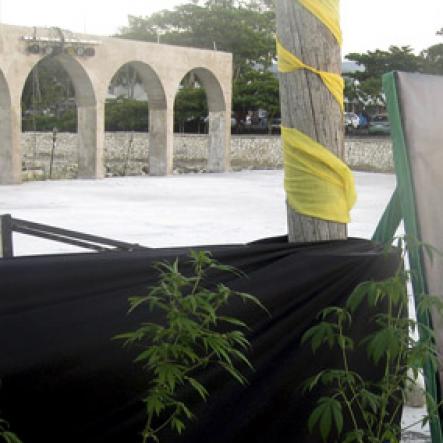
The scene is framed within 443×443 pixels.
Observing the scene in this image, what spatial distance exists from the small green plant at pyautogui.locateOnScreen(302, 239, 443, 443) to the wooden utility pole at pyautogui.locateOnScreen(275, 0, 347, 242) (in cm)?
36

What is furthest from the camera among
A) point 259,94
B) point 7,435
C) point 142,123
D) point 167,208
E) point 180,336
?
point 142,123

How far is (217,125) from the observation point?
24.6 m

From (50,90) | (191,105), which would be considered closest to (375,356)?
(191,105)

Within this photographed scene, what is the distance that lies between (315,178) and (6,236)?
1171mm

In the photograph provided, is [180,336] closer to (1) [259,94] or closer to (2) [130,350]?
(2) [130,350]

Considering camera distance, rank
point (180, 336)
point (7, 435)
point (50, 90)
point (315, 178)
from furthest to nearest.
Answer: point (50, 90) → point (315, 178) → point (180, 336) → point (7, 435)

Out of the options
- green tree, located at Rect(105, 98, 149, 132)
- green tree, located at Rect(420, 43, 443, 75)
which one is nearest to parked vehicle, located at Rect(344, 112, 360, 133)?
green tree, located at Rect(420, 43, 443, 75)

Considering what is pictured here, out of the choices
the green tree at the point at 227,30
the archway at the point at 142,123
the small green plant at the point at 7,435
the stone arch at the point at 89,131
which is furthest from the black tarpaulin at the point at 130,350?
the green tree at the point at 227,30

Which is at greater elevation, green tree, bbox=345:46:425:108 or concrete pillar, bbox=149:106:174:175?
green tree, bbox=345:46:425:108

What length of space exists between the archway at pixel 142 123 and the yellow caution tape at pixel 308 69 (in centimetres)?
1933

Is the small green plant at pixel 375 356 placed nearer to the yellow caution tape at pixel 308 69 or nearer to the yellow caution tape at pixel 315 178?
the yellow caution tape at pixel 315 178

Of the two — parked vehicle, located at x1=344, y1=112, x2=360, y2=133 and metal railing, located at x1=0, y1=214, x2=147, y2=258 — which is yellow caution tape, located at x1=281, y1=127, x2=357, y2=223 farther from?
parked vehicle, located at x1=344, y1=112, x2=360, y2=133

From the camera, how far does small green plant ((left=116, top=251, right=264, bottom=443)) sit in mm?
2340

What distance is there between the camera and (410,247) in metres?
2.81
